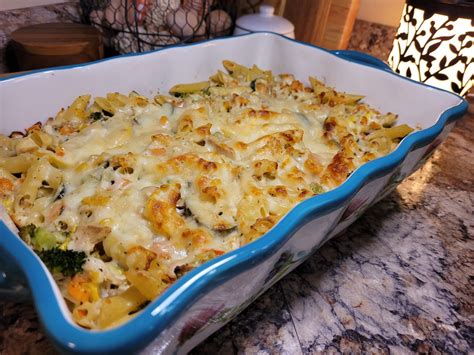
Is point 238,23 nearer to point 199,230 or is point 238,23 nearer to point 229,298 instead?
point 199,230

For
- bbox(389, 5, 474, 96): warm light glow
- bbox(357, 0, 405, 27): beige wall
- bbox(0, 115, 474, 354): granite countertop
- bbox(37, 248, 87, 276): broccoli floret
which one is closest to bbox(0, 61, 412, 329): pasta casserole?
bbox(37, 248, 87, 276): broccoli floret

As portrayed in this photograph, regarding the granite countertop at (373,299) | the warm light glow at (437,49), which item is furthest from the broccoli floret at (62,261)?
the warm light glow at (437,49)

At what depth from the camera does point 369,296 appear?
89cm

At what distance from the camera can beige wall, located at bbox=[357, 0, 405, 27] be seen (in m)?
1.88

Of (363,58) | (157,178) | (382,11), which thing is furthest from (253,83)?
(382,11)

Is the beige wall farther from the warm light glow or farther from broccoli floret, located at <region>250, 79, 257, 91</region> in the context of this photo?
broccoli floret, located at <region>250, 79, 257, 91</region>

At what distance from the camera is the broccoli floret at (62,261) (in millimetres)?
641

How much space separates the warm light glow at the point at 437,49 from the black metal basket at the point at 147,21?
2.33 ft

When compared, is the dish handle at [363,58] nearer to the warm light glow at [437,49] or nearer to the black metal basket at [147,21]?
the warm light glow at [437,49]

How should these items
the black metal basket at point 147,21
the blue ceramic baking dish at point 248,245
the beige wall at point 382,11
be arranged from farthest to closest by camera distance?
the beige wall at point 382,11 < the black metal basket at point 147,21 < the blue ceramic baking dish at point 248,245

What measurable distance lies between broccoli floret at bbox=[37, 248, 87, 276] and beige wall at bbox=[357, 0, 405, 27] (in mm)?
1790

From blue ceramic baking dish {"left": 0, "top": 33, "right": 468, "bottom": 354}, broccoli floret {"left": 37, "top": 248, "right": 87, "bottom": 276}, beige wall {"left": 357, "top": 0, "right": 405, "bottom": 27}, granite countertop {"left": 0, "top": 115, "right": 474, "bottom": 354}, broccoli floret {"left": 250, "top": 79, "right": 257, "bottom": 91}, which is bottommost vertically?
granite countertop {"left": 0, "top": 115, "right": 474, "bottom": 354}

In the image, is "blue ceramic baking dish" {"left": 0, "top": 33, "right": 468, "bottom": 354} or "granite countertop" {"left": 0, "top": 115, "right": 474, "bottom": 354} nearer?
"blue ceramic baking dish" {"left": 0, "top": 33, "right": 468, "bottom": 354}

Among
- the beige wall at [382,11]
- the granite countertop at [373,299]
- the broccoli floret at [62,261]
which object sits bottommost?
the granite countertop at [373,299]
